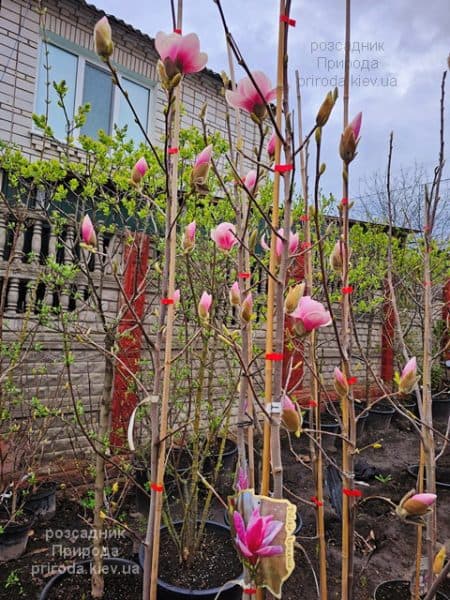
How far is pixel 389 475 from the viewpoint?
3920mm

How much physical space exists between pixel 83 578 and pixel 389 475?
9.75ft

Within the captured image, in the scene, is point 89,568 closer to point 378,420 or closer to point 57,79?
point 378,420

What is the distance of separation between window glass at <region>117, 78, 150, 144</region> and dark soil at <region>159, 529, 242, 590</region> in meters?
Result: 5.28

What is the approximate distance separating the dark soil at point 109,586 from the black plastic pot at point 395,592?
1034mm

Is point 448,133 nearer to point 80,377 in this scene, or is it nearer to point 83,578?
point 83,578

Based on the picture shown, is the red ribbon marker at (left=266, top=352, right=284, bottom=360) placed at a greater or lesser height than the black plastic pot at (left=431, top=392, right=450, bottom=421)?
greater

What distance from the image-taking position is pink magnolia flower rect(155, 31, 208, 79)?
0.76 meters

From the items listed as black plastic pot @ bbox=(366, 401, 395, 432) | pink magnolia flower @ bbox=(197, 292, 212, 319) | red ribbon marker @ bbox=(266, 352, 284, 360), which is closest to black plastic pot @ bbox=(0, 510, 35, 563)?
pink magnolia flower @ bbox=(197, 292, 212, 319)

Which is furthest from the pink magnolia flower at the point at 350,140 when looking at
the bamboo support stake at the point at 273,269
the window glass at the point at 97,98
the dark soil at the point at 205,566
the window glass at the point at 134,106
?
the window glass at the point at 134,106

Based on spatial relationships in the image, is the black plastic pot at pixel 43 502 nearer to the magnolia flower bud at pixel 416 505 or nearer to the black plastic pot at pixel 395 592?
the black plastic pot at pixel 395 592

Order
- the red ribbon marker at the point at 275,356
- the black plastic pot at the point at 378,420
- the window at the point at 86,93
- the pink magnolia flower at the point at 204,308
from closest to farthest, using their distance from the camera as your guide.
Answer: the red ribbon marker at the point at 275,356, the pink magnolia flower at the point at 204,308, the window at the point at 86,93, the black plastic pot at the point at 378,420

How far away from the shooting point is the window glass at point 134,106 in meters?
5.88

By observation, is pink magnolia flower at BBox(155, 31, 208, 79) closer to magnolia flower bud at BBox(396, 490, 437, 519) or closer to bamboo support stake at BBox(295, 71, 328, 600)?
bamboo support stake at BBox(295, 71, 328, 600)

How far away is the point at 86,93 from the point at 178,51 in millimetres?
5518
